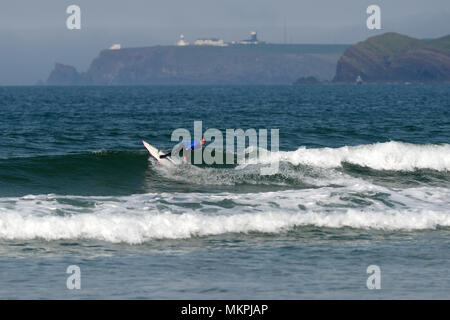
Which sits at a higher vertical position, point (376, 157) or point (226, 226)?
point (376, 157)

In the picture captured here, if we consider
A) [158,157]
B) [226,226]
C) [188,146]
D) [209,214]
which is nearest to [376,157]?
[188,146]

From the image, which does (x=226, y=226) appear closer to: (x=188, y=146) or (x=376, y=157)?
(x=188, y=146)

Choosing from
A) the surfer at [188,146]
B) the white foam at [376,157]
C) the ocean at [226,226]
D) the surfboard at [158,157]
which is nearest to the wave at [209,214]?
the ocean at [226,226]

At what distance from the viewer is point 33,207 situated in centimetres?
1612

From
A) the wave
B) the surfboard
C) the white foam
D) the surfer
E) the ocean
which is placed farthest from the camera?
the white foam

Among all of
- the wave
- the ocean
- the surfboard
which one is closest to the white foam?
the ocean

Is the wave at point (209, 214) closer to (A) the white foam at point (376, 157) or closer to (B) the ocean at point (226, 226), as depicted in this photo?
(B) the ocean at point (226, 226)

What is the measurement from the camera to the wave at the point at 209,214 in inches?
564

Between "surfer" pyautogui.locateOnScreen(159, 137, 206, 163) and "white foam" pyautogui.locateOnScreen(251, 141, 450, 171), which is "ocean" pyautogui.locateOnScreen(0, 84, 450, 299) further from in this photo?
"surfer" pyautogui.locateOnScreen(159, 137, 206, 163)

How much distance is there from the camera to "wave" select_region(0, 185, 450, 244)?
47.0 ft

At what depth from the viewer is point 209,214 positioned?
15961 mm
